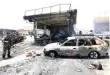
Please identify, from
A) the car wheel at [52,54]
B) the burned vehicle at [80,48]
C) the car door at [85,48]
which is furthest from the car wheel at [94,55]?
the car wheel at [52,54]

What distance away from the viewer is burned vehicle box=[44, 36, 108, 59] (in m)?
13.3

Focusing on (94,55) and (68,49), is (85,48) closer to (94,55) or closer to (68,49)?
(94,55)

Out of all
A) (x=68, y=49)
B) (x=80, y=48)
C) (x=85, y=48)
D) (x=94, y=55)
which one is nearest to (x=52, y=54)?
(x=68, y=49)

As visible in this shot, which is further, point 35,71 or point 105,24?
point 105,24

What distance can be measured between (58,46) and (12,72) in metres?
5.10

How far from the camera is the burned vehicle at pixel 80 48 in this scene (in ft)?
43.8

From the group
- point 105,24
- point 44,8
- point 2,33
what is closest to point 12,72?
point 44,8

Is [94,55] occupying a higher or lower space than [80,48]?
lower

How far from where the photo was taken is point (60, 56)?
13.9m

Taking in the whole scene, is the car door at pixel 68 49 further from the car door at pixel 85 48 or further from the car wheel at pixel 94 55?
the car wheel at pixel 94 55

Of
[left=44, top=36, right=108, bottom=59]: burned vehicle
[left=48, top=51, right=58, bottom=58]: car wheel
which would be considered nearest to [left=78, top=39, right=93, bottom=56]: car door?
[left=44, top=36, right=108, bottom=59]: burned vehicle

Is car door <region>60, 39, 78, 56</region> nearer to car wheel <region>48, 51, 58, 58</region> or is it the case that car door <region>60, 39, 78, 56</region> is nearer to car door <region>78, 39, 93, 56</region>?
car door <region>78, 39, 93, 56</region>

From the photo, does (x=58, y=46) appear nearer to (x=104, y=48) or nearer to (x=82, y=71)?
(x=104, y=48)

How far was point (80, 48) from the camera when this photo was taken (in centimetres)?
1339
